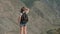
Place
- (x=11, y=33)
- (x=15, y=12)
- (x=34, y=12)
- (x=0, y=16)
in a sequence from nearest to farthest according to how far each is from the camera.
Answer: (x=11, y=33) → (x=0, y=16) → (x=15, y=12) → (x=34, y=12)

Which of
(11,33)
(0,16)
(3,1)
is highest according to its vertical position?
(3,1)

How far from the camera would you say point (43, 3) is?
831cm

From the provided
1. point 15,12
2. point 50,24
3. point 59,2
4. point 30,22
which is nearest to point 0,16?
point 15,12

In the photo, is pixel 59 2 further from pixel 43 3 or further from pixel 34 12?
pixel 34 12

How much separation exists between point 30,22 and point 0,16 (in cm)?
120

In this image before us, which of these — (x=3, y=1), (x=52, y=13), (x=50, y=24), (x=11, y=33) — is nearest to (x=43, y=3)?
(x=52, y=13)

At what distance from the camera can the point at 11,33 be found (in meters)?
6.34

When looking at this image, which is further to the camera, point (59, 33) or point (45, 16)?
point (45, 16)

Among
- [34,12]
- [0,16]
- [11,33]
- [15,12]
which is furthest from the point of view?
[34,12]

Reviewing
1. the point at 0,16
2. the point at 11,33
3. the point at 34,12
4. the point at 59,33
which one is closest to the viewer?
the point at 59,33

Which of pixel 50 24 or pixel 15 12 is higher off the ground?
pixel 15 12

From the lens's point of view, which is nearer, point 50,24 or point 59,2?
point 50,24

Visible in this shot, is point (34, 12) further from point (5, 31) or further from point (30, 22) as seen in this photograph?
point (5, 31)

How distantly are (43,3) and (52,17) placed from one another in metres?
0.76
